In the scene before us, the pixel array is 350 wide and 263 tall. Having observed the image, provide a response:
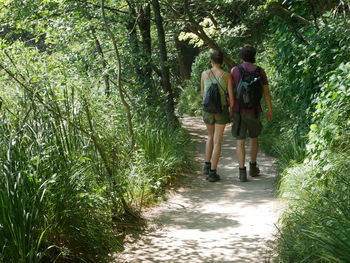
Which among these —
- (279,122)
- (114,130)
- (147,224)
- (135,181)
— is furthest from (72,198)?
(279,122)

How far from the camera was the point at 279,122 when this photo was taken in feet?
31.7

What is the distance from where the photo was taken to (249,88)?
677cm

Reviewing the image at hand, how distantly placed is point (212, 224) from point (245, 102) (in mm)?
2207

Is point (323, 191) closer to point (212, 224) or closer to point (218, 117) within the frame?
point (212, 224)

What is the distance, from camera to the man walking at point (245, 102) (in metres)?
6.82

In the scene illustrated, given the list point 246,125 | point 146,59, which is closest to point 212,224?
point 246,125

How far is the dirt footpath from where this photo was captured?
4430mm

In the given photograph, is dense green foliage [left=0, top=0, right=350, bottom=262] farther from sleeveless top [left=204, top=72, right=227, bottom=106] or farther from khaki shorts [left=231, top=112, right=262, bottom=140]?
sleeveless top [left=204, top=72, right=227, bottom=106]

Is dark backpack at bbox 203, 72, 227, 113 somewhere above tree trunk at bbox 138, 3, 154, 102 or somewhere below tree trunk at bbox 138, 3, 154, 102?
below

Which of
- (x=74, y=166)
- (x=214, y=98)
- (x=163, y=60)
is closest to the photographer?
(x=74, y=166)

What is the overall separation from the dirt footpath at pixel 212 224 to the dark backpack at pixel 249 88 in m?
1.20

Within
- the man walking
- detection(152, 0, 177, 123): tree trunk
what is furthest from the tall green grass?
detection(152, 0, 177, 123): tree trunk

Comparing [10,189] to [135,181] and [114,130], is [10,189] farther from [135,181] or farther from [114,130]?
[114,130]

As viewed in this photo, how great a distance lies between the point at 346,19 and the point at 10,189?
496 cm
